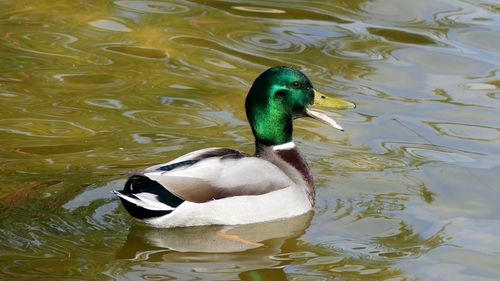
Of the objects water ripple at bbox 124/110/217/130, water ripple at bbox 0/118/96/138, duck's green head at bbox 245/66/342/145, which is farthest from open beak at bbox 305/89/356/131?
water ripple at bbox 0/118/96/138

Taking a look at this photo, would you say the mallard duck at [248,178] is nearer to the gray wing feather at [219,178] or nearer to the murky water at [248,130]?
Answer: the gray wing feather at [219,178]

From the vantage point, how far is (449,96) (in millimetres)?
10422

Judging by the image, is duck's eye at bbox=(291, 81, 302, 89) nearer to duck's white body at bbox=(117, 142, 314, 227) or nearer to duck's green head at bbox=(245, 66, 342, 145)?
duck's green head at bbox=(245, 66, 342, 145)

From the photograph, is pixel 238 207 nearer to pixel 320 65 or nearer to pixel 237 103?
pixel 237 103

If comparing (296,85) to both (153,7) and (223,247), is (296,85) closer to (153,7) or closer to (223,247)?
(223,247)

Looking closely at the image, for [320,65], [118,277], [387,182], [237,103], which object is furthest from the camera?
[320,65]

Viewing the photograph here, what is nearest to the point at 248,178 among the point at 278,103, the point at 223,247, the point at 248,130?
the point at 223,247

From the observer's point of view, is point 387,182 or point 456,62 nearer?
point 387,182

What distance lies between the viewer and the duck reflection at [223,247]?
702 cm

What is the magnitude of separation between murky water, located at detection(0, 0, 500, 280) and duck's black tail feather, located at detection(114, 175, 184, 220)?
164 millimetres

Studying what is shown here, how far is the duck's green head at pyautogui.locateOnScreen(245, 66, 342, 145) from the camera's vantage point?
322 inches

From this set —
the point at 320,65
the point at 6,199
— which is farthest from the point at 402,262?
the point at 320,65

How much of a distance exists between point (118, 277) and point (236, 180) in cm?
123

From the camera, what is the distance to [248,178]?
7.76 m
